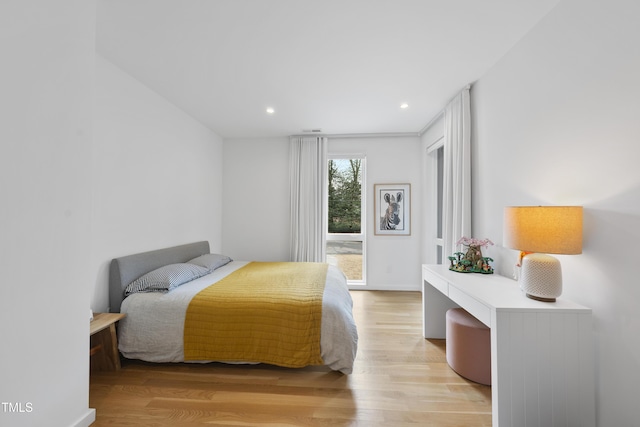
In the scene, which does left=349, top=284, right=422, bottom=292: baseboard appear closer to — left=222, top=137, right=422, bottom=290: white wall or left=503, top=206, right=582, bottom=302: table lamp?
left=222, top=137, right=422, bottom=290: white wall

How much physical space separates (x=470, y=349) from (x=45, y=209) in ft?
9.14

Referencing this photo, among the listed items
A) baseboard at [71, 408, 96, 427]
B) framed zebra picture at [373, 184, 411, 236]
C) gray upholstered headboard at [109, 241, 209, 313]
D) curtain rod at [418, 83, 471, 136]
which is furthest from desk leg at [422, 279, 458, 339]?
gray upholstered headboard at [109, 241, 209, 313]

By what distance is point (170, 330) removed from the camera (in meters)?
1.96

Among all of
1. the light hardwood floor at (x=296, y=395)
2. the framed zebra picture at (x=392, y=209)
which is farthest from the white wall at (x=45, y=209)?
the framed zebra picture at (x=392, y=209)

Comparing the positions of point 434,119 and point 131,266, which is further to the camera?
point 434,119

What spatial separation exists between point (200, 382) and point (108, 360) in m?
0.79

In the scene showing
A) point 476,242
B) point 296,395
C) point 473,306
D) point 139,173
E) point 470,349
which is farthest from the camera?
point 139,173

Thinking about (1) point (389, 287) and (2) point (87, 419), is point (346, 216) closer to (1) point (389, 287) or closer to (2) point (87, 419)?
(1) point (389, 287)

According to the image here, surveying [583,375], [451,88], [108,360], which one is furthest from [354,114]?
[108,360]

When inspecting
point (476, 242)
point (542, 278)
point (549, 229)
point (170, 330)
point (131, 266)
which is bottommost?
point (170, 330)

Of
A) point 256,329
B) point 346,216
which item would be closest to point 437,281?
point 256,329

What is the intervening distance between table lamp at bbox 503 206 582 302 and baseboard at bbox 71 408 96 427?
2.66m

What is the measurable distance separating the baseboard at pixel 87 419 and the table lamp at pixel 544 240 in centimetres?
266

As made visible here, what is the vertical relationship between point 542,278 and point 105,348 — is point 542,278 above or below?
above
